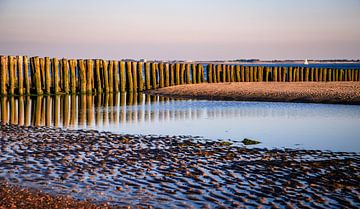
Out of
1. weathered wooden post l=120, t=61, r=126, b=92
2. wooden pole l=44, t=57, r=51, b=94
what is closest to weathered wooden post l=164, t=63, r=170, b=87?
weathered wooden post l=120, t=61, r=126, b=92

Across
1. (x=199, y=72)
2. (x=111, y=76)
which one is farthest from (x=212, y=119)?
(x=199, y=72)

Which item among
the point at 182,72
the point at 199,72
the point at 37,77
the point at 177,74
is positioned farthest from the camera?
the point at 199,72

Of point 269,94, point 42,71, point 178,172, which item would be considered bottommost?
point 178,172

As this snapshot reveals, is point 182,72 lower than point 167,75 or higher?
higher

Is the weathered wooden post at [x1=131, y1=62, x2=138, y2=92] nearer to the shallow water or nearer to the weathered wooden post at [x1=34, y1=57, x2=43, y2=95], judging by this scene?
the weathered wooden post at [x1=34, y1=57, x2=43, y2=95]

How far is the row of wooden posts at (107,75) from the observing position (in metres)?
23.8

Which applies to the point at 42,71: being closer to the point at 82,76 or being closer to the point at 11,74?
the point at 11,74

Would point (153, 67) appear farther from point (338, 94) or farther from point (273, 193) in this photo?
point (273, 193)

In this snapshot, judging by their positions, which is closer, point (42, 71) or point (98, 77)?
point (42, 71)

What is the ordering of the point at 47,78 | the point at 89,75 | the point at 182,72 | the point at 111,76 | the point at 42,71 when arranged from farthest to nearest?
the point at 182,72 < the point at 111,76 < the point at 89,75 < the point at 47,78 < the point at 42,71

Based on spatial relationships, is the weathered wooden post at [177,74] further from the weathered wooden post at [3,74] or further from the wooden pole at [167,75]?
the weathered wooden post at [3,74]

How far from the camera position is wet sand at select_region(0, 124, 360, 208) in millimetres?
6719

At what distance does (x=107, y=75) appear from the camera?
27.7 metres

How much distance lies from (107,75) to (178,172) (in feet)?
65.8
